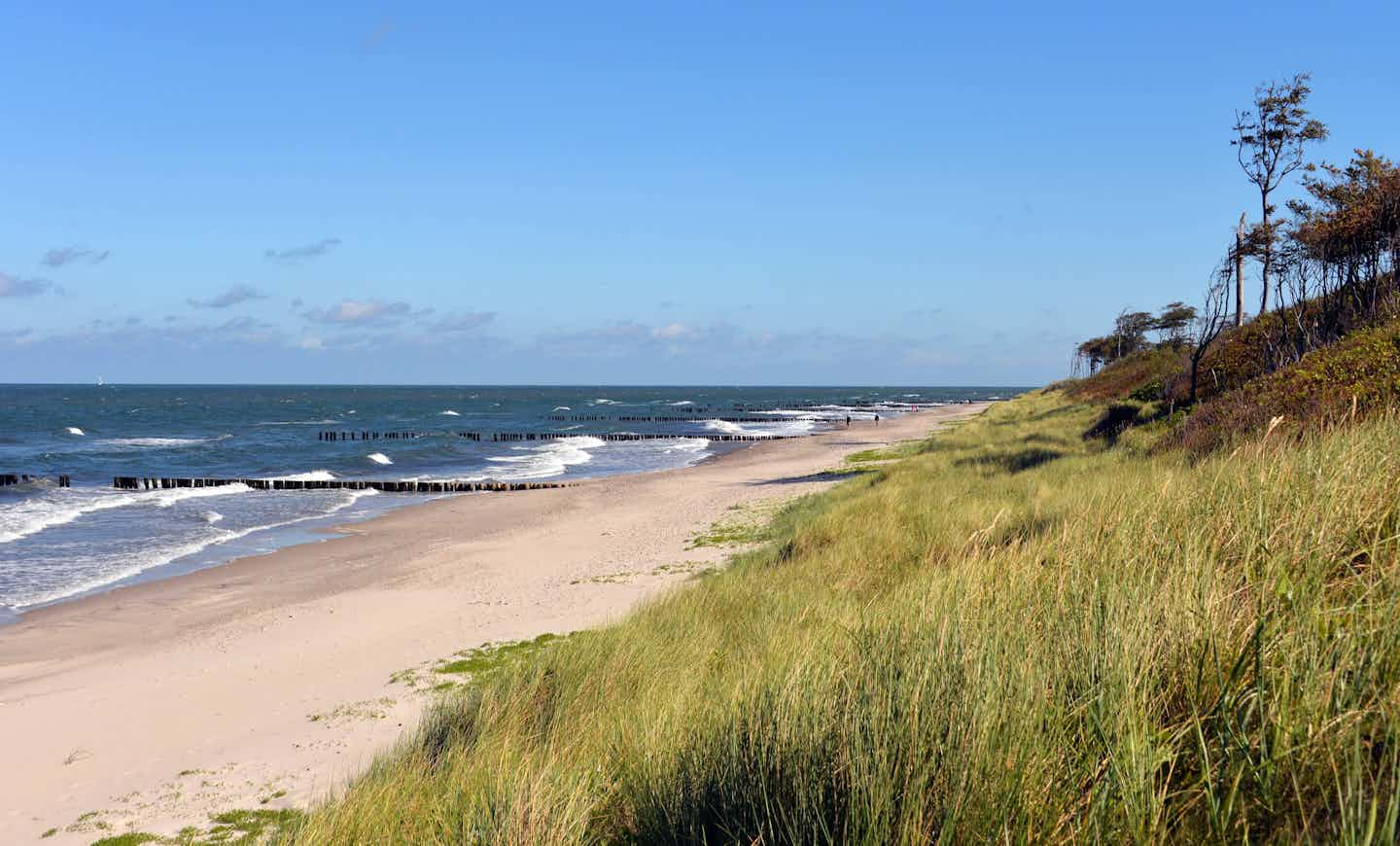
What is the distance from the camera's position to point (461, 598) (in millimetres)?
14828

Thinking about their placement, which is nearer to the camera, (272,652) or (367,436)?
(272,652)

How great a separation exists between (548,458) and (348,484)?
14029 mm

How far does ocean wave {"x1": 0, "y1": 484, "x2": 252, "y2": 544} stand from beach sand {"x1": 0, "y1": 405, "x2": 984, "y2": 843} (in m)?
9.54

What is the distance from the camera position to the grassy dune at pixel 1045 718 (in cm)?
258

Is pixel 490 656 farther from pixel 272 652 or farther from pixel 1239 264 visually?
pixel 1239 264

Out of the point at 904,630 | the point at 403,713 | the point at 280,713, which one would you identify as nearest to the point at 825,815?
the point at 904,630

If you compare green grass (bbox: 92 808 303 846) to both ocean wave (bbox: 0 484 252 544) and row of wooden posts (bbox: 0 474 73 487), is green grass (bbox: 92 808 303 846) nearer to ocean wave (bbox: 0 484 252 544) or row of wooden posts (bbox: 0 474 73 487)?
ocean wave (bbox: 0 484 252 544)

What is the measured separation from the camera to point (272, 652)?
11984 millimetres

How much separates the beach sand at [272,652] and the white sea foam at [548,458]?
52.8 feet

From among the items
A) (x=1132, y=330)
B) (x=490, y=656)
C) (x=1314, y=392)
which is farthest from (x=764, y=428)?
(x=490, y=656)

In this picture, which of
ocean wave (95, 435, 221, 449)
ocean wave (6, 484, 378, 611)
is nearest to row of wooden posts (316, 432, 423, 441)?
ocean wave (95, 435, 221, 449)

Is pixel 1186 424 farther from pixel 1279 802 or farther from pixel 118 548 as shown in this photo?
pixel 118 548

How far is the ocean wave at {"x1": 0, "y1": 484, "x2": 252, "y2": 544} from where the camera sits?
25.1 metres

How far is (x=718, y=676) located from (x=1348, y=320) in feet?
67.7
